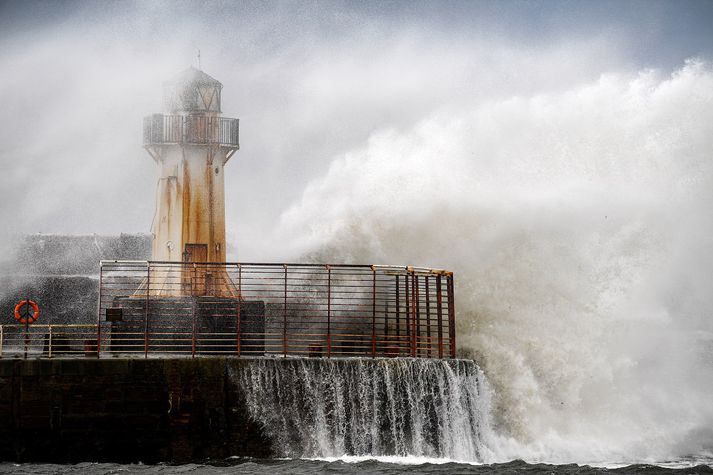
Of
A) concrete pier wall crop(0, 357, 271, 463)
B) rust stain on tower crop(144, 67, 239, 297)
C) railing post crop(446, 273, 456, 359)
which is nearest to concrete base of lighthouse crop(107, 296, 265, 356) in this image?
rust stain on tower crop(144, 67, 239, 297)

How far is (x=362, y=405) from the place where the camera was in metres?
25.2

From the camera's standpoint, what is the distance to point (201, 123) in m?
32.4

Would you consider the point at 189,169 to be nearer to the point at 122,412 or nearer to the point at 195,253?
the point at 195,253

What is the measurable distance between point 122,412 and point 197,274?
7.45m

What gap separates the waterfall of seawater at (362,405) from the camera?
2477cm

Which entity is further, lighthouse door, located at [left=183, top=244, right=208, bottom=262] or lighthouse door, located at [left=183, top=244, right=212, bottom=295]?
lighthouse door, located at [left=183, top=244, right=208, bottom=262]

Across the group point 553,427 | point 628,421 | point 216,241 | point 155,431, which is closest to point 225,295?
point 216,241

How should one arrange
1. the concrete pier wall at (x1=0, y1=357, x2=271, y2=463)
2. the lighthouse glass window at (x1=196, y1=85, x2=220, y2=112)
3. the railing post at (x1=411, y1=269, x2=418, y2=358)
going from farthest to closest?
the lighthouse glass window at (x1=196, y1=85, x2=220, y2=112)
the railing post at (x1=411, y1=269, x2=418, y2=358)
the concrete pier wall at (x1=0, y1=357, x2=271, y2=463)

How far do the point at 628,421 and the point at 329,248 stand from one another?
10851 mm

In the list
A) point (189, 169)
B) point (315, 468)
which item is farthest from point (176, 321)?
point (315, 468)

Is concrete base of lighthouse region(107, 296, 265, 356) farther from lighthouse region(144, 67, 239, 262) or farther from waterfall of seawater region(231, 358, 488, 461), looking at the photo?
waterfall of seawater region(231, 358, 488, 461)

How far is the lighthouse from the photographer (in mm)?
32062

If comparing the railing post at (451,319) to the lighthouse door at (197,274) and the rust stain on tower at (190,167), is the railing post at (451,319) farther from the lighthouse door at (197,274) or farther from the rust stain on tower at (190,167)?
the rust stain on tower at (190,167)

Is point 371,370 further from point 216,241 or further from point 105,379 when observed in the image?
point 216,241
